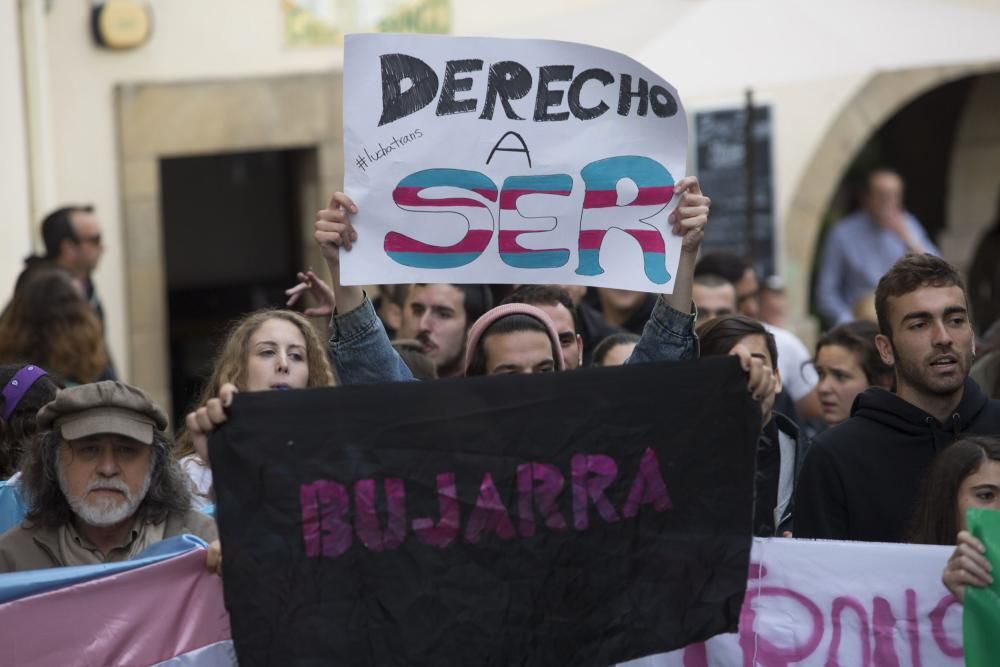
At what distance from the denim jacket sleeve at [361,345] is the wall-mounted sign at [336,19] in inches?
307

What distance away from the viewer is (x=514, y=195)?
182 inches

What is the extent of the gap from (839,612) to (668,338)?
2.50 feet

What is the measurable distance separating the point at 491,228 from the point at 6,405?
1657mm

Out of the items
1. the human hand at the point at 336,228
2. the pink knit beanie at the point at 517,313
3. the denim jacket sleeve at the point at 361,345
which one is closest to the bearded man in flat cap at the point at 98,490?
the denim jacket sleeve at the point at 361,345

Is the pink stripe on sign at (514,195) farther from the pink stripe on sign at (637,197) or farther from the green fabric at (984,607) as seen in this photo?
the green fabric at (984,607)

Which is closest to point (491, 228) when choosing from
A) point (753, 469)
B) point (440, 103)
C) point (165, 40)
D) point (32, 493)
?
point (440, 103)

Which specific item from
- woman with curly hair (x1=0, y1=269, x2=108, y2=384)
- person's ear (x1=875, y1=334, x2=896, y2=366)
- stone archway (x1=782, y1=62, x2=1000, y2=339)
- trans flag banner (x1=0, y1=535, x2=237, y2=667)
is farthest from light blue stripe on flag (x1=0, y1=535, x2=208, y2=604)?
stone archway (x1=782, y1=62, x2=1000, y2=339)

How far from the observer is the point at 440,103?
4570 mm

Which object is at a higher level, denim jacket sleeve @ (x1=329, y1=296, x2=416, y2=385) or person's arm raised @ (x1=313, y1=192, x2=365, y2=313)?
person's arm raised @ (x1=313, y1=192, x2=365, y2=313)

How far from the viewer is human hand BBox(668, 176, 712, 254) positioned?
4.45 metres

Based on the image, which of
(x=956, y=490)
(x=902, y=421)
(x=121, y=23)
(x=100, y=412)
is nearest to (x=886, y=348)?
(x=902, y=421)

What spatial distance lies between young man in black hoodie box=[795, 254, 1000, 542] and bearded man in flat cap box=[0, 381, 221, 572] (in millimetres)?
1526

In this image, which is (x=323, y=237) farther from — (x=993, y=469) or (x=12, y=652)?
(x=993, y=469)

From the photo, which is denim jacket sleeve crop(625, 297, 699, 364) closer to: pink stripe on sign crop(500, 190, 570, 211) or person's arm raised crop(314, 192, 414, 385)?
pink stripe on sign crop(500, 190, 570, 211)
